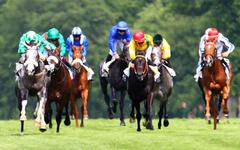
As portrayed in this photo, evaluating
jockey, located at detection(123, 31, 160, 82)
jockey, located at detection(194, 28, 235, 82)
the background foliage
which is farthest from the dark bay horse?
the background foliage

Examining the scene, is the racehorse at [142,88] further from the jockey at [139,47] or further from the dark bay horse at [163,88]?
the dark bay horse at [163,88]

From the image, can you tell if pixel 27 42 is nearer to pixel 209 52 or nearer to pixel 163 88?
pixel 209 52

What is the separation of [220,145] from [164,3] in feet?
220

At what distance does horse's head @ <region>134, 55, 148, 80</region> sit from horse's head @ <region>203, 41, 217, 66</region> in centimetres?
213

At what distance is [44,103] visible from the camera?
29891 mm

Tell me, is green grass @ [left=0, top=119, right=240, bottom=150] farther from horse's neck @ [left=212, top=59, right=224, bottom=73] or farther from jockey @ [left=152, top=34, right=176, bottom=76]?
jockey @ [left=152, top=34, right=176, bottom=76]

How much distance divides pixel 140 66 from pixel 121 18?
210 ft

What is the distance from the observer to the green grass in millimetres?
26891

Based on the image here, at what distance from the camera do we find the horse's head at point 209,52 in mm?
32375

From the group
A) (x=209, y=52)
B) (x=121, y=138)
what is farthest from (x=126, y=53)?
(x=121, y=138)

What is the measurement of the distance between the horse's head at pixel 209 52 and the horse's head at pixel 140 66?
6.99ft

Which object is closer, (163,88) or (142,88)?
(142,88)

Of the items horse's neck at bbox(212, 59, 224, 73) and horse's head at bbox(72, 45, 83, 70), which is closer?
horse's neck at bbox(212, 59, 224, 73)

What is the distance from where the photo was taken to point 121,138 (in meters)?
28.7
